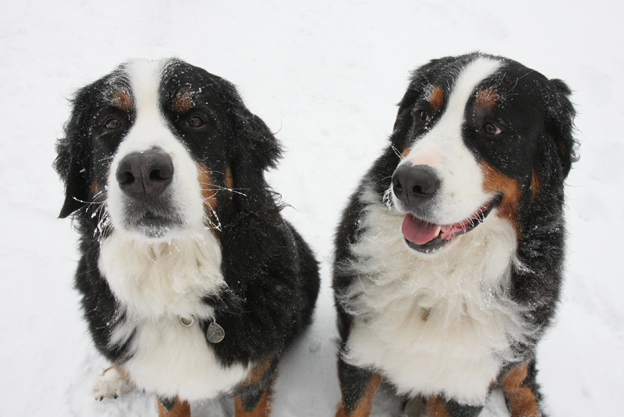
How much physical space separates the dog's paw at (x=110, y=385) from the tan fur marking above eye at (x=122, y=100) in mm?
1965

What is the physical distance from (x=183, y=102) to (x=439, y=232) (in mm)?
1489

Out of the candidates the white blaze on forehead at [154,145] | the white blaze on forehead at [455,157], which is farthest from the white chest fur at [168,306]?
the white blaze on forehead at [455,157]

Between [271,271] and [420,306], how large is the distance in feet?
3.08

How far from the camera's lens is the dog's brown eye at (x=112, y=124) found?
2.04 meters

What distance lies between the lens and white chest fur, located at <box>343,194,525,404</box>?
2.10m

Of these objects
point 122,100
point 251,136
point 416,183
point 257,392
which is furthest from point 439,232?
point 122,100

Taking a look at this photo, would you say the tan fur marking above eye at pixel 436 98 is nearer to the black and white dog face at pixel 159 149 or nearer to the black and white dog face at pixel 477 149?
the black and white dog face at pixel 477 149

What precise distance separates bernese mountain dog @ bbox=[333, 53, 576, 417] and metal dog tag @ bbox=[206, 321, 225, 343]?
796 mm

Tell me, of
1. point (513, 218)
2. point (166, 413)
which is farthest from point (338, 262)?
point (166, 413)

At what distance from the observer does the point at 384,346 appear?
92.3 inches

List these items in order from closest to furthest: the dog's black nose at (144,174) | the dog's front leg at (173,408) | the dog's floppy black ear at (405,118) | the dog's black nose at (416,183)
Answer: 1. the dog's black nose at (144,174)
2. the dog's black nose at (416,183)
3. the dog's floppy black ear at (405,118)
4. the dog's front leg at (173,408)

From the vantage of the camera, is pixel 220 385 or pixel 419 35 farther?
pixel 419 35

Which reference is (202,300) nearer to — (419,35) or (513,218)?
(513,218)

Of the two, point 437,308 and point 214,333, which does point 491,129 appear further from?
point 214,333
